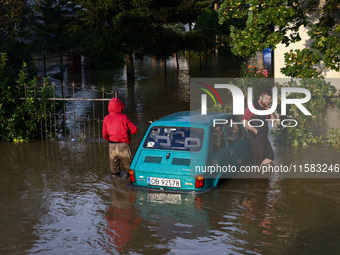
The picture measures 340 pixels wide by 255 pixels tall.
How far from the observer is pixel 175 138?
987 centimetres

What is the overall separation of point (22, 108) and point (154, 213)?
761 cm

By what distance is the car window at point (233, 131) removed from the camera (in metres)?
10.5

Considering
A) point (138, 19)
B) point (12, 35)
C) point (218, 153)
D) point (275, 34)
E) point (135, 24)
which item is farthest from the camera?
point (135, 24)

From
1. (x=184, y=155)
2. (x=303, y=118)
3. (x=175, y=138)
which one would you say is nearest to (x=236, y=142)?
(x=175, y=138)

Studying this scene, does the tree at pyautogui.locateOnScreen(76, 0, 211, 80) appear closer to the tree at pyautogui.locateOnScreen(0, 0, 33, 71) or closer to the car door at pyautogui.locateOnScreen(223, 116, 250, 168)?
the tree at pyautogui.locateOnScreen(0, 0, 33, 71)

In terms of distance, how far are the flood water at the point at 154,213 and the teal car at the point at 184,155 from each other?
30 centimetres

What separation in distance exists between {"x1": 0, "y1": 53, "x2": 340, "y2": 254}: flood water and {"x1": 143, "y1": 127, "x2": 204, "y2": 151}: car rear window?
874 millimetres

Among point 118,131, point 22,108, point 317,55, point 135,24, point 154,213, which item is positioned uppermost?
point 135,24

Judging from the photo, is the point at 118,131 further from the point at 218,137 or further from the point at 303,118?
the point at 303,118

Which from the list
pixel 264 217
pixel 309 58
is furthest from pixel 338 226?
pixel 309 58

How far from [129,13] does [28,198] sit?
67.2 feet

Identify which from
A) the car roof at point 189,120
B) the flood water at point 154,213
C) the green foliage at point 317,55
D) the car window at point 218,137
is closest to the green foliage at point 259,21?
the green foliage at point 317,55

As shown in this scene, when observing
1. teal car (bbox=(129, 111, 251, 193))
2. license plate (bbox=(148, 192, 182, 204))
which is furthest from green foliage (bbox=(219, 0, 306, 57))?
license plate (bbox=(148, 192, 182, 204))

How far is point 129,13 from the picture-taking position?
2877 centimetres
